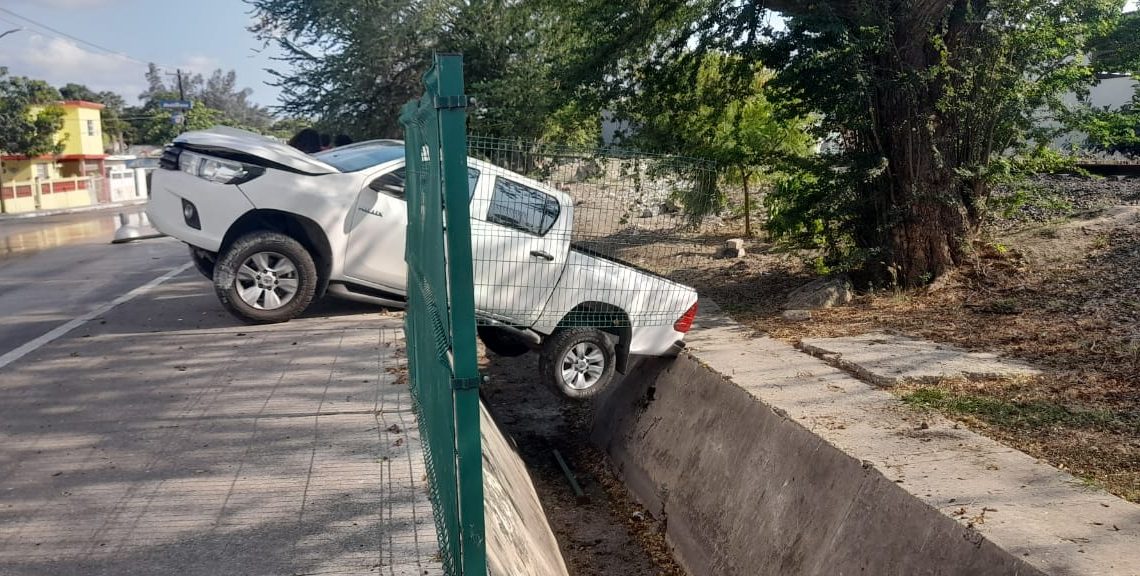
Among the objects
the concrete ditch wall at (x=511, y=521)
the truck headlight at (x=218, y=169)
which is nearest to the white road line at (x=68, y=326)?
the truck headlight at (x=218, y=169)

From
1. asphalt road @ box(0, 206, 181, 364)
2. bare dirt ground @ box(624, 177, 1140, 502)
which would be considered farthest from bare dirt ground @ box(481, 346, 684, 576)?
asphalt road @ box(0, 206, 181, 364)

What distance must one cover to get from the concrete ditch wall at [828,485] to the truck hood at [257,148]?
12.3 feet

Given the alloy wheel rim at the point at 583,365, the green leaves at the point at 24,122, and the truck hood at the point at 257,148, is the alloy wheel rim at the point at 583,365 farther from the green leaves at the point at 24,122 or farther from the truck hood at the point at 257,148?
the green leaves at the point at 24,122

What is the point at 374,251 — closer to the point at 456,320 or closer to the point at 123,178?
the point at 456,320

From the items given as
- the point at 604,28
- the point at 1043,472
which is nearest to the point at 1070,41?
the point at 604,28

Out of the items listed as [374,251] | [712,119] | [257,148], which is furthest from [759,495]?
[712,119]

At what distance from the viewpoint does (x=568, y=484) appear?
7938mm

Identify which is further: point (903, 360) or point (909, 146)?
point (909, 146)

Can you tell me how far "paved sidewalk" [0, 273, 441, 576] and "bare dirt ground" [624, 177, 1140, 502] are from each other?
2.71 m

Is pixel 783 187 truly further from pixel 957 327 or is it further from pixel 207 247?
pixel 207 247

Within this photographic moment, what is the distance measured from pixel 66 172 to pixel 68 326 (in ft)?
151

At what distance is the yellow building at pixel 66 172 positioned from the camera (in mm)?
37375

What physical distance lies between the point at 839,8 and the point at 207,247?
22.6ft

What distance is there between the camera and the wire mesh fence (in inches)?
251
